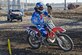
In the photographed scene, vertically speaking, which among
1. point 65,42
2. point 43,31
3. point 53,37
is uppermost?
point 43,31

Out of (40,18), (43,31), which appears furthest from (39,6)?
(43,31)

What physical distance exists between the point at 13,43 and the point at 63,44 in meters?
3.57

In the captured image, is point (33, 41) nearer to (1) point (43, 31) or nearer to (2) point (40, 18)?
(1) point (43, 31)

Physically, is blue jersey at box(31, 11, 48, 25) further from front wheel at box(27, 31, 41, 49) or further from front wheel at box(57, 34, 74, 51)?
front wheel at box(57, 34, 74, 51)

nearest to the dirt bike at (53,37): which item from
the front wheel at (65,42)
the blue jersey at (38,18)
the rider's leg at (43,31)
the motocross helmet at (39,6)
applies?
the front wheel at (65,42)

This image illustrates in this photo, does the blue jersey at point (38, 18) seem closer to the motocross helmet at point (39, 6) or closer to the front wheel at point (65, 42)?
the motocross helmet at point (39, 6)

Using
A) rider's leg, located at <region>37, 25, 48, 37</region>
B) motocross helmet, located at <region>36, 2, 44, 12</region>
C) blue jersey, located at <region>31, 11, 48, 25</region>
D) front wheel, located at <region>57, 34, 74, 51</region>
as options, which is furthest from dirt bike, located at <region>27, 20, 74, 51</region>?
motocross helmet, located at <region>36, 2, 44, 12</region>

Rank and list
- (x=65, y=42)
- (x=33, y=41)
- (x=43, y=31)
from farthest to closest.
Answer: (x=33, y=41), (x=43, y=31), (x=65, y=42)

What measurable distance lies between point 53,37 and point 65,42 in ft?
1.89

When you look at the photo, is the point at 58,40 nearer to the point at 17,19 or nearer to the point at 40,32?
the point at 40,32

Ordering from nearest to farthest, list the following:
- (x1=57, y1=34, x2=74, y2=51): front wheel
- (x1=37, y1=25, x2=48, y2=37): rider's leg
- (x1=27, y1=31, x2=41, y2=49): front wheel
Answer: (x1=57, y1=34, x2=74, y2=51): front wheel → (x1=37, y1=25, x2=48, y2=37): rider's leg → (x1=27, y1=31, x2=41, y2=49): front wheel

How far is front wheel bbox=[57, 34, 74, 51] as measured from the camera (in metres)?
12.6

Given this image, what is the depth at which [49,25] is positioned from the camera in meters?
12.9

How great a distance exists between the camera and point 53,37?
1291 cm
